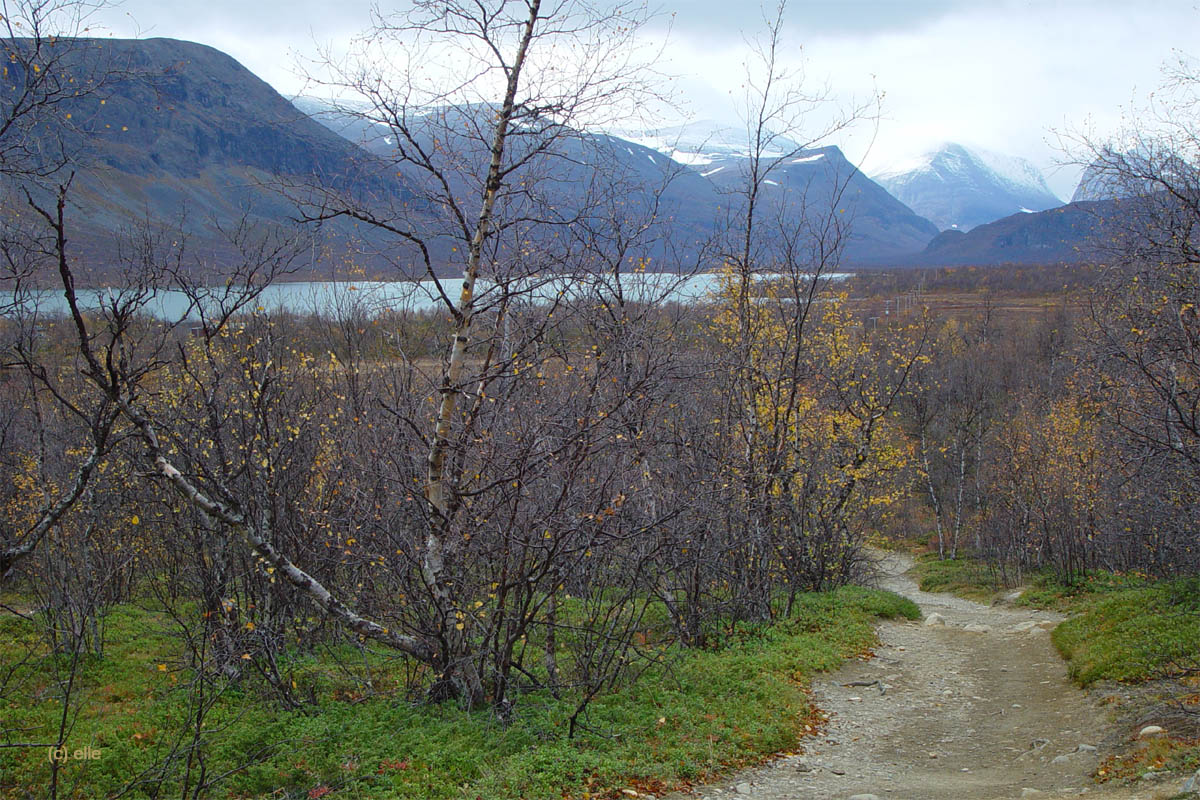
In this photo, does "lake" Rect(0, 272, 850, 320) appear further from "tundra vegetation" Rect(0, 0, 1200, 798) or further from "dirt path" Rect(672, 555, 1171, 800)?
"dirt path" Rect(672, 555, 1171, 800)

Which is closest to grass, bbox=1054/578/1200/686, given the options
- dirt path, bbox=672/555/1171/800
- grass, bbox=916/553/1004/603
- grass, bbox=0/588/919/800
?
dirt path, bbox=672/555/1171/800

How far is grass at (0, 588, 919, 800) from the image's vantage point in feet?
21.4

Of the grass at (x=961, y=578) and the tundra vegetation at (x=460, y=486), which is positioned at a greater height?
the tundra vegetation at (x=460, y=486)

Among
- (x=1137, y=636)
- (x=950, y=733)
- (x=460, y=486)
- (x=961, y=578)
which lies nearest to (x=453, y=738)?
(x=460, y=486)

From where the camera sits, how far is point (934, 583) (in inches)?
1069

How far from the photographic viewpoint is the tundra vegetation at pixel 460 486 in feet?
21.9

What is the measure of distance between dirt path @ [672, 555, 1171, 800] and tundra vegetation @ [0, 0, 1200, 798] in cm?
50

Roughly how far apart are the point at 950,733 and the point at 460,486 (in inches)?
237

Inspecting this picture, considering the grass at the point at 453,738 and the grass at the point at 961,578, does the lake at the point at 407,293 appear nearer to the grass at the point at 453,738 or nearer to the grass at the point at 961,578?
the grass at the point at 453,738

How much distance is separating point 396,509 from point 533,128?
13.9ft

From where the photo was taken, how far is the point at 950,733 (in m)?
8.48

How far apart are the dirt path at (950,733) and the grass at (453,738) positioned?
426 millimetres

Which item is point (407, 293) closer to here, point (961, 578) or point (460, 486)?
point (460, 486)

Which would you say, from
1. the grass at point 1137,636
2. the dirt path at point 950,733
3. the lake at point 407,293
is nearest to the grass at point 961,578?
the grass at point 1137,636
